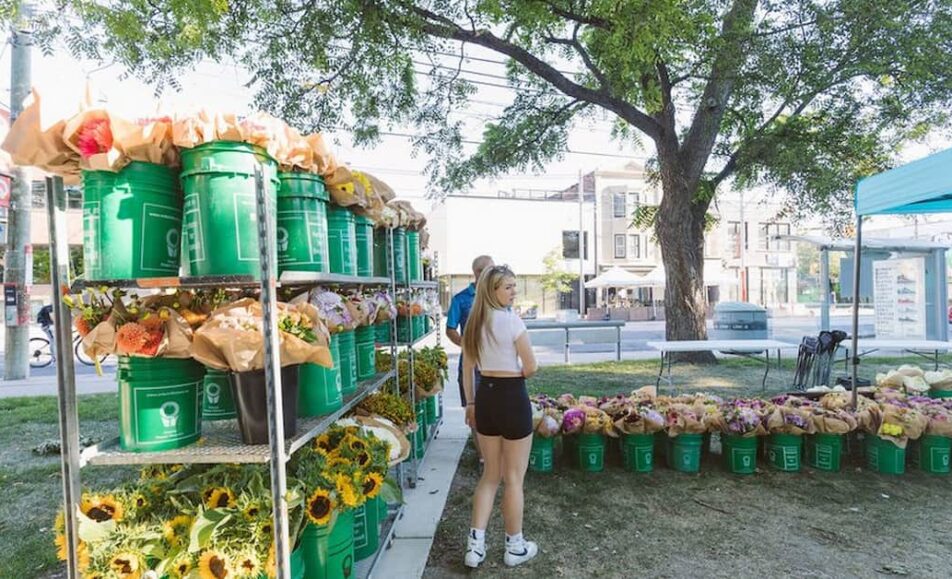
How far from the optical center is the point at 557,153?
10547 millimetres

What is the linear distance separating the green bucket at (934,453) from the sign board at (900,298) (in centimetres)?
599

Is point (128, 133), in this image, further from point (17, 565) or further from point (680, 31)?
point (680, 31)

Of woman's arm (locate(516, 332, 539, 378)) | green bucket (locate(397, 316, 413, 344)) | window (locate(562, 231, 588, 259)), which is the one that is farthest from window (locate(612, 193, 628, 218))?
woman's arm (locate(516, 332, 539, 378))

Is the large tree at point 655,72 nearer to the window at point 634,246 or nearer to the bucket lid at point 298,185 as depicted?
the bucket lid at point 298,185

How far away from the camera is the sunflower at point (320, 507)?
2.12 meters

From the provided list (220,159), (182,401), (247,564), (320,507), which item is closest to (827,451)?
(320,507)

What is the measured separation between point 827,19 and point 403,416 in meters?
6.89

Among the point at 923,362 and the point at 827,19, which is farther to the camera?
the point at 923,362

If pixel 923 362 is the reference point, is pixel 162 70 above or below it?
above

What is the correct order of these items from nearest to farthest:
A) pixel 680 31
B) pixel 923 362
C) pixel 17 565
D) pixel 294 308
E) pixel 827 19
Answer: pixel 294 308 < pixel 17 565 < pixel 680 31 < pixel 827 19 < pixel 923 362

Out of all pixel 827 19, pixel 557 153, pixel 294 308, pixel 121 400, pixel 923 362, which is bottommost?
pixel 923 362

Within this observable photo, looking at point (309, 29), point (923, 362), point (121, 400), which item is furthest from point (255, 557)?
point (923, 362)

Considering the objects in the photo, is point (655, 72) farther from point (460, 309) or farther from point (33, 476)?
point (33, 476)

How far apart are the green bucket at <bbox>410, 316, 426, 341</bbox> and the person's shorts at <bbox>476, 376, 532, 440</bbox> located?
1.54 meters
